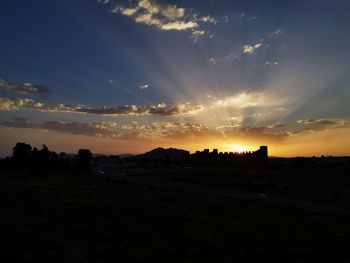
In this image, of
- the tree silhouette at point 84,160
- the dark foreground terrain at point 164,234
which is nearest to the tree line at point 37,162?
the tree silhouette at point 84,160

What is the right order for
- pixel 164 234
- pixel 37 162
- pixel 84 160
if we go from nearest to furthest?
pixel 164 234, pixel 37 162, pixel 84 160

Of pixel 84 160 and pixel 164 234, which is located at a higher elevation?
pixel 84 160

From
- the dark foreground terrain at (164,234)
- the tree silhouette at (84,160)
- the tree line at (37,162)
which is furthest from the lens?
the tree silhouette at (84,160)

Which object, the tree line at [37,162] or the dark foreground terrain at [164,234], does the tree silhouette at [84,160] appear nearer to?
the tree line at [37,162]

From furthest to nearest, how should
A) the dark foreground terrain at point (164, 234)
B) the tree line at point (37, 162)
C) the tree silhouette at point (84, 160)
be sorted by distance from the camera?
1. the tree silhouette at point (84, 160)
2. the tree line at point (37, 162)
3. the dark foreground terrain at point (164, 234)

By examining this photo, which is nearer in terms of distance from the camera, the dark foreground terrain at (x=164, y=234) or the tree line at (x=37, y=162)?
the dark foreground terrain at (x=164, y=234)

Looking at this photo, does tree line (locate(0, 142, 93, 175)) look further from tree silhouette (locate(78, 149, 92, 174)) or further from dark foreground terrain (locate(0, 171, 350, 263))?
dark foreground terrain (locate(0, 171, 350, 263))

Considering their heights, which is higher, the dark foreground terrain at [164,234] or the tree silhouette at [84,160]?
the tree silhouette at [84,160]

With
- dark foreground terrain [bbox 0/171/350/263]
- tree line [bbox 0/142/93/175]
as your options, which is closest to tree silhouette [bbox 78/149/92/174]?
tree line [bbox 0/142/93/175]

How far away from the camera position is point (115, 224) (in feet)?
103

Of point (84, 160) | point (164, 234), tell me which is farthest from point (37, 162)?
point (164, 234)

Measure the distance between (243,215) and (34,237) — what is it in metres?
20.3

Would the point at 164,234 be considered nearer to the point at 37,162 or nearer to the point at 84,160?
the point at 37,162

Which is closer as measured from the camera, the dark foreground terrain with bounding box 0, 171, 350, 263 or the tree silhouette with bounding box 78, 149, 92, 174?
the dark foreground terrain with bounding box 0, 171, 350, 263
